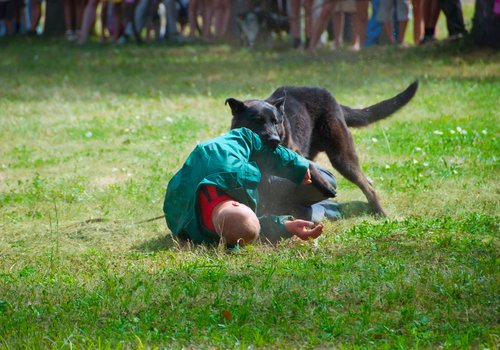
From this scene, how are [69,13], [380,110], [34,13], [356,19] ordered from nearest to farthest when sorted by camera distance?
[380,110]
[356,19]
[69,13]
[34,13]

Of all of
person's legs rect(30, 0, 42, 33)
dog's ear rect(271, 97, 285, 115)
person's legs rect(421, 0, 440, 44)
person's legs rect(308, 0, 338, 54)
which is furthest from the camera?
person's legs rect(30, 0, 42, 33)

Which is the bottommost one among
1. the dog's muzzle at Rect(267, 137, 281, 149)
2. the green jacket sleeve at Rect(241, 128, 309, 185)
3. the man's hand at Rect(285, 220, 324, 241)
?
the man's hand at Rect(285, 220, 324, 241)

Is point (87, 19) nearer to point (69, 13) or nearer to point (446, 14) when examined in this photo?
point (69, 13)

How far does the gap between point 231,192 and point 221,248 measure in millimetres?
407

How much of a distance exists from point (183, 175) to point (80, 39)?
54.6ft

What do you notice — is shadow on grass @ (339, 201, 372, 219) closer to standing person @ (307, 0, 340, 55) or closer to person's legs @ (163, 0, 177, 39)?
standing person @ (307, 0, 340, 55)

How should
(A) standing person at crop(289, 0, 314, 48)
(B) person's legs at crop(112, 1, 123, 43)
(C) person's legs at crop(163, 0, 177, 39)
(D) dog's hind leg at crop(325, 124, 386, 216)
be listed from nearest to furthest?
(D) dog's hind leg at crop(325, 124, 386, 216), (A) standing person at crop(289, 0, 314, 48), (B) person's legs at crop(112, 1, 123, 43), (C) person's legs at crop(163, 0, 177, 39)

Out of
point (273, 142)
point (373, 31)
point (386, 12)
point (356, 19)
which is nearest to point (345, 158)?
point (273, 142)

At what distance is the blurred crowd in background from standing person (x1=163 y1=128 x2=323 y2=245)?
34.3 feet

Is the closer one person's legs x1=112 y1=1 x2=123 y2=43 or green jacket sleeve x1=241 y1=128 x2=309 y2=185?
green jacket sleeve x1=241 y1=128 x2=309 y2=185

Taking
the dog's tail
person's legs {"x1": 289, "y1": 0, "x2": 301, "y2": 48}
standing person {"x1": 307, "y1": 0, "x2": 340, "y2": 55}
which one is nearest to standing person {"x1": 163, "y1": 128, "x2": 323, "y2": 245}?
the dog's tail

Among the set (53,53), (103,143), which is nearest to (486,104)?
(103,143)

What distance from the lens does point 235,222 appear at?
5.42 m

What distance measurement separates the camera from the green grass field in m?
4.21
